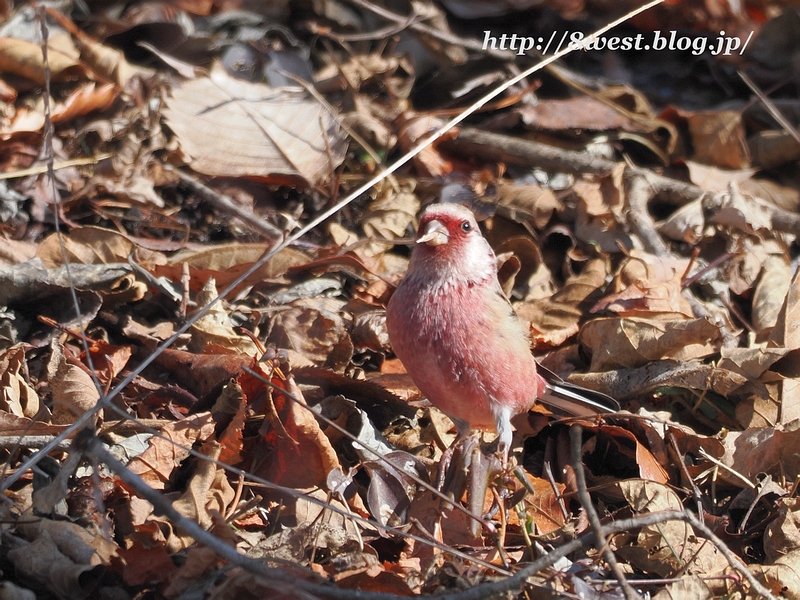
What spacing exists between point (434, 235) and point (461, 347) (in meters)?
0.47

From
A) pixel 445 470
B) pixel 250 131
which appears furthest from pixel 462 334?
pixel 250 131

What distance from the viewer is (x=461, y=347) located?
10.6 feet

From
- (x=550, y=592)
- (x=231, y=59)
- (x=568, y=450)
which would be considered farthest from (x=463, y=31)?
(x=550, y=592)

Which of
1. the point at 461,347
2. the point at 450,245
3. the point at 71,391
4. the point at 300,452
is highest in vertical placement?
the point at 450,245

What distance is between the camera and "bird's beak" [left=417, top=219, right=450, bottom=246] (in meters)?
3.36

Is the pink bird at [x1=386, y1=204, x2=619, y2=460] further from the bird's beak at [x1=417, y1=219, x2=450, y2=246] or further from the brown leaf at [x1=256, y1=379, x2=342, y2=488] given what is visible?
the brown leaf at [x1=256, y1=379, x2=342, y2=488]

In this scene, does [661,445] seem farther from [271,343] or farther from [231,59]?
[231,59]

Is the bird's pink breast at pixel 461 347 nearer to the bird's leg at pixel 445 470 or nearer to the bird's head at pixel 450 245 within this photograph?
the bird's head at pixel 450 245

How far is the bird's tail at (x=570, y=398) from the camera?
11.6ft

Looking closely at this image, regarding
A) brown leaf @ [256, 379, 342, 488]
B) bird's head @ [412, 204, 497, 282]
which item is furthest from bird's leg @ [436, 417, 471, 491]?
bird's head @ [412, 204, 497, 282]

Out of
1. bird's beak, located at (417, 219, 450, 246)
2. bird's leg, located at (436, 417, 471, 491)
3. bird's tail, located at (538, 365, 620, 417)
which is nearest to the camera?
bird's leg, located at (436, 417, 471, 491)

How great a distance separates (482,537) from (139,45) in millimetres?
3740

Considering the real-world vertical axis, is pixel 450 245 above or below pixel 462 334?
above

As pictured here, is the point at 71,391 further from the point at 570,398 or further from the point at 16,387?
the point at 570,398
